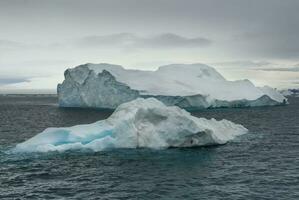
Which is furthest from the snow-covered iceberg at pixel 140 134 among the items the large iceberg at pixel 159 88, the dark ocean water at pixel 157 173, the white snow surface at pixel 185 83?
the white snow surface at pixel 185 83

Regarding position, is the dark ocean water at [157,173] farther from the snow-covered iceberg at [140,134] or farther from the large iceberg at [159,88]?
the large iceberg at [159,88]

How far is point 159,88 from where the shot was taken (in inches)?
3093

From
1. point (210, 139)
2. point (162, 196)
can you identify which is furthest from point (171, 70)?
point (162, 196)

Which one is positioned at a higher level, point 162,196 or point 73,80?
point 73,80

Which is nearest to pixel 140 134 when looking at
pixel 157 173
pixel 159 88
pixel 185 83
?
pixel 157 173

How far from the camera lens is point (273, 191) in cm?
2134

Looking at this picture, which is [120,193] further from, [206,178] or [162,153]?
[162,153]

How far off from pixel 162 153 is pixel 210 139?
560 centimetres

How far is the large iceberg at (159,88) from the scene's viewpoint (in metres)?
77.9

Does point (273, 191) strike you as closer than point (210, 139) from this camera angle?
Yes

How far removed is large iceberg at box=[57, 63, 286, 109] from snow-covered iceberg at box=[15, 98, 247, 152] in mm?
40914

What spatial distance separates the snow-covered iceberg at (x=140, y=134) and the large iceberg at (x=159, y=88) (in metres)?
40.9

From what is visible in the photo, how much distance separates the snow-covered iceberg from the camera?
3344 cm

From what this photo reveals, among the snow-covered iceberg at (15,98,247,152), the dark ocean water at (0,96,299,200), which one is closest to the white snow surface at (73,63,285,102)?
the snow-covered iceberg at (15,98,247,152)
